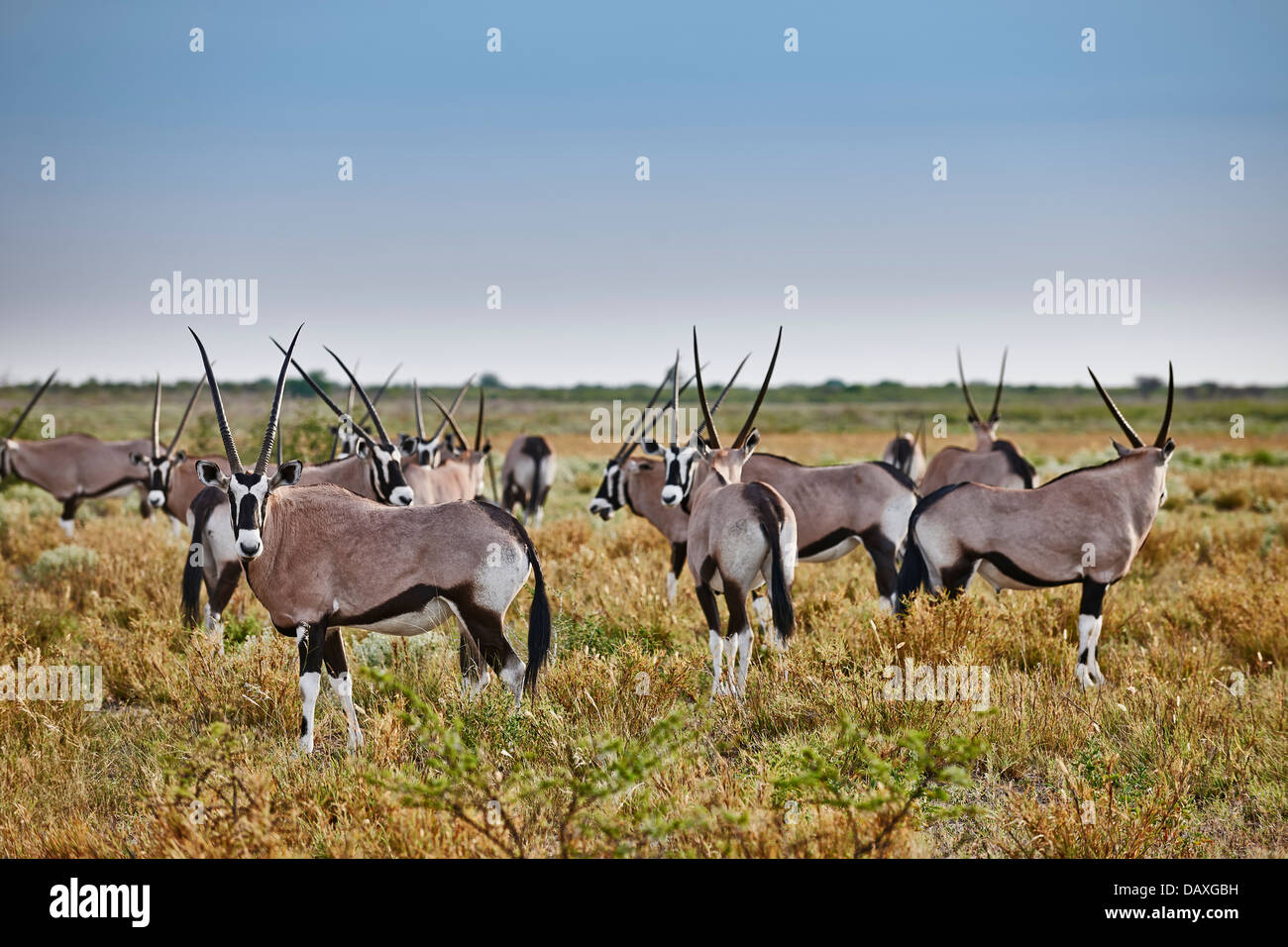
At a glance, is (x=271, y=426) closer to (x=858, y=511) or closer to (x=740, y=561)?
(x=740, y=561)

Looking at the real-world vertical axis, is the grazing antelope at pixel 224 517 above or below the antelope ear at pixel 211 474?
below

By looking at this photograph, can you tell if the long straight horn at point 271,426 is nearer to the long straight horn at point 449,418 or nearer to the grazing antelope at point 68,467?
the long straight horn at point 449,418

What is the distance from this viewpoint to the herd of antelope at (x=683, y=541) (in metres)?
5.89

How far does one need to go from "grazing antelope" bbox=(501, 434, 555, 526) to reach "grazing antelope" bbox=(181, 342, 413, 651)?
27.1 feet

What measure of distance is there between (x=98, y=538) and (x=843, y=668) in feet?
41.7

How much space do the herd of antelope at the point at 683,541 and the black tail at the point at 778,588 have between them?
0.01m

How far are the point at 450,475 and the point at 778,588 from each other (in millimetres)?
7265

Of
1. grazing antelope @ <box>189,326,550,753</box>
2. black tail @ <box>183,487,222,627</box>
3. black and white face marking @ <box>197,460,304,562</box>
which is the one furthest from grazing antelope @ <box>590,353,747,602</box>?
black and white face marking @ <box>197,460,304,562</box>

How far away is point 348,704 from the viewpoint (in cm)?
596

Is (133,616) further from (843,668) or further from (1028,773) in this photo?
(1028,773)

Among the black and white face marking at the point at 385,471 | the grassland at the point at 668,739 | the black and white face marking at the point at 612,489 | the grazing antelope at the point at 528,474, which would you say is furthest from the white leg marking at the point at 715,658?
the grazing antelope at the point at 528,474
